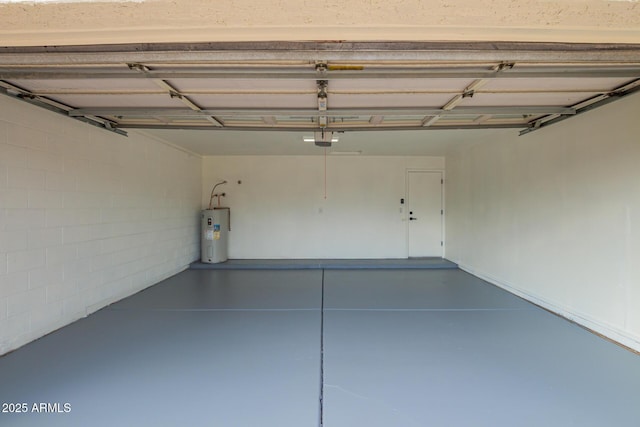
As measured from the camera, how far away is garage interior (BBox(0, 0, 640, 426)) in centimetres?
143

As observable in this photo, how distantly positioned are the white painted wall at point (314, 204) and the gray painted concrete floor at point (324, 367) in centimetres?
286

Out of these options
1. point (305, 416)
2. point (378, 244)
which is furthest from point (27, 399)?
point (378, 244)

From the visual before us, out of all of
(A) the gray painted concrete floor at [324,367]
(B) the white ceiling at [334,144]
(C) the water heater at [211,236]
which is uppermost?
(B) the white ceiling at [334,144]

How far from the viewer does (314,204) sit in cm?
688

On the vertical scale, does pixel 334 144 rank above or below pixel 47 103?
above

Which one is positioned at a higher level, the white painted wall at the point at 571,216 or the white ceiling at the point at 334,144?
the white ceiling at the point at 334,144

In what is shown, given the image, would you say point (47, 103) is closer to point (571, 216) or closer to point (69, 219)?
point (69, 219)

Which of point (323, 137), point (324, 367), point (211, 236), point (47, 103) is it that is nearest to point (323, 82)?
point (323, 137)

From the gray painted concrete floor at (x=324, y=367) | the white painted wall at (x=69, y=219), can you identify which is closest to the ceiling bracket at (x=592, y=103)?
the gray painted concrete floor at (x=324, y=367)

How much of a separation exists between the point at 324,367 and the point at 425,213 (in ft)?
16.9

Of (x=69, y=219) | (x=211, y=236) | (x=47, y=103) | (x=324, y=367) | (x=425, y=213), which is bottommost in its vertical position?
(x=324, y=367)

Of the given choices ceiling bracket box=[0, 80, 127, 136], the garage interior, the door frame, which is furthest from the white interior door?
ceiling bracket box=[0, 80, 127, 136]

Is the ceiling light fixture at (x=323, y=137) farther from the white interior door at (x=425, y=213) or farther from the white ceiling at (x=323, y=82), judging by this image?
the white interior door at (x=425, y=213)

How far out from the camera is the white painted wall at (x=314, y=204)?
6836mm
